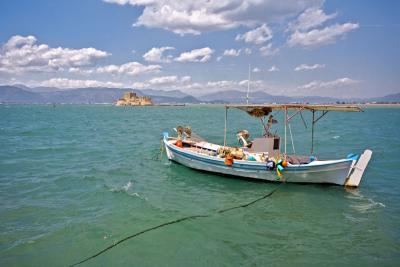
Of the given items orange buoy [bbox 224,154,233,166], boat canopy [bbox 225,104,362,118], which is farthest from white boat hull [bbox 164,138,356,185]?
boat canopy [bbox 225,104,362,118]

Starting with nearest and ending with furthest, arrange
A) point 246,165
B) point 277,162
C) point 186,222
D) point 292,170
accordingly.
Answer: point 186,222 < point 292,170 < point 277,162 < point 246,165

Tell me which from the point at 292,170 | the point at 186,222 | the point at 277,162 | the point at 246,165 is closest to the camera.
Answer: the point at 186,222

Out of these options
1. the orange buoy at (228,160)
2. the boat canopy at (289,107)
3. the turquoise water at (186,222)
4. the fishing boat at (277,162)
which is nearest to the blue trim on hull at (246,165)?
the fishing boat at (277,162)

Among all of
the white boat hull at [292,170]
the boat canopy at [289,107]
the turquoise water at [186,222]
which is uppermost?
the boat canopy at [289,107]

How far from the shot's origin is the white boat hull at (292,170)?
55.6 feet

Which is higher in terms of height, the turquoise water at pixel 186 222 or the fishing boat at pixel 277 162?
the fishing boat at pixel 277 162

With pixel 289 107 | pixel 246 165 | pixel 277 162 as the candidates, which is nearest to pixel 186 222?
pixel 246 165

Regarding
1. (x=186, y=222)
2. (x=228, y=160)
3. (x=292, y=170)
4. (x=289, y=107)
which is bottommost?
(x=186, y=222)

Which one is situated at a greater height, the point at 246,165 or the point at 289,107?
the point at 289,107

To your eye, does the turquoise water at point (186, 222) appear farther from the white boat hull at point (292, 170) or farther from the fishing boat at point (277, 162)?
the fishing boat at point (277, 162)

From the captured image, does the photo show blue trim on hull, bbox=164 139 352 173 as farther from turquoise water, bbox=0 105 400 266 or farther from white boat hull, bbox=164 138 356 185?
turquoise water, bbox=0 105 400 266

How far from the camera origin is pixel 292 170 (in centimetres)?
1750

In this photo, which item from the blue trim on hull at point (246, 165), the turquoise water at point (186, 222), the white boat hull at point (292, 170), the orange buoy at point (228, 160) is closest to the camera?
the turquoise water at point (186, 222)

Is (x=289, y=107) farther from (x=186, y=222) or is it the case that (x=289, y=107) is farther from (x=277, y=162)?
(x=186, y=222)
